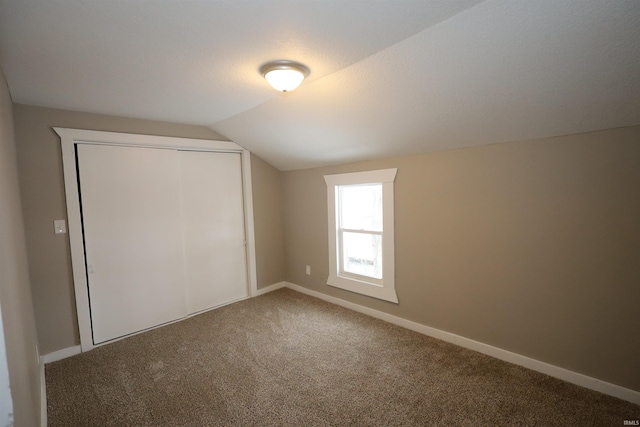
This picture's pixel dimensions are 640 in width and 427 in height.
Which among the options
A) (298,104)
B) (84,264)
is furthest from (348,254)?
(84,264)

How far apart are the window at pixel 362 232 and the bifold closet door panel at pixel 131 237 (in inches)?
73.5

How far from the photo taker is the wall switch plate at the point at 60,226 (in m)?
2.59

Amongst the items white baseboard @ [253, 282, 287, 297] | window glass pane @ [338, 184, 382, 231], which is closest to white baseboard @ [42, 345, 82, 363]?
white baseboard @ [253, 282, 287, 297]

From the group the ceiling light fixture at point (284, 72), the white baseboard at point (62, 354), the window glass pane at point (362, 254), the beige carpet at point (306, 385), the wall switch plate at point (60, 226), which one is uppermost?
the ceiling light fixture at point (284, 72)

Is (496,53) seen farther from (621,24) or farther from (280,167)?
(280,167)

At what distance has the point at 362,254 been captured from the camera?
11.6ft

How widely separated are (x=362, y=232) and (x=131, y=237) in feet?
8.34

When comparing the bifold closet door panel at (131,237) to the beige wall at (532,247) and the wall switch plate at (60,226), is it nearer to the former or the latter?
the wall switch plate at (60,226)

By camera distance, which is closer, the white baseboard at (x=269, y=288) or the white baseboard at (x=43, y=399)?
the white baseboard at (x=43, y=399)

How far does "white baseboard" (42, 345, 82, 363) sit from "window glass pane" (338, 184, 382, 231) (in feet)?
9.82

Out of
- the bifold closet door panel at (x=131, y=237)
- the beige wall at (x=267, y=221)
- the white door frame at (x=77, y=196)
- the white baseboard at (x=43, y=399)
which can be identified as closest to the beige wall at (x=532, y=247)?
the beige wall at (x=267, y=221)

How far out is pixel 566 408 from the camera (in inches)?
72.1

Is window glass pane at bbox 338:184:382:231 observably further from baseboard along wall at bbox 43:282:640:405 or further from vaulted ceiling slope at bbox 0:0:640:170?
baseboard along wall at bbox 43:282:640:405

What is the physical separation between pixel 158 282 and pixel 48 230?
109cm
